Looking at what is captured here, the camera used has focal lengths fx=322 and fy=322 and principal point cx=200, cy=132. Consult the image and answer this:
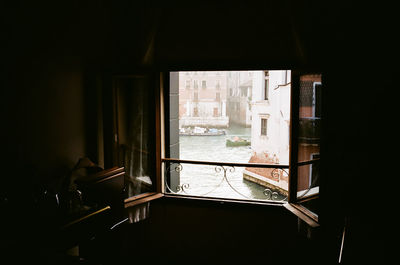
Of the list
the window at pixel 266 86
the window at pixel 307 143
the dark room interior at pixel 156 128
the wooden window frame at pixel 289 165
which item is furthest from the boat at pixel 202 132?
the window at pixel 307 143

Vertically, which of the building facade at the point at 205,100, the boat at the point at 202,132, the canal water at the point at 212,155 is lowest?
the canal water at the point at 212,155

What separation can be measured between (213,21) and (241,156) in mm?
5513

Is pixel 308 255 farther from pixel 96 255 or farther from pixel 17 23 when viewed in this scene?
pixel 17 23

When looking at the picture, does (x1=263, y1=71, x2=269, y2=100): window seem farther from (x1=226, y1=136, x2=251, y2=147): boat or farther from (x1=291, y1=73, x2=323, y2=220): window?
(x1=291, y1=73, x2=323, y2=220): window

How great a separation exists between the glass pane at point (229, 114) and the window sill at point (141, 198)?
311 cm

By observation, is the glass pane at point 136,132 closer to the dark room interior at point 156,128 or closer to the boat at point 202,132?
the dark room interior at point 156,128

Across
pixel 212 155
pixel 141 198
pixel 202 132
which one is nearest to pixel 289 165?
pixel 141 198

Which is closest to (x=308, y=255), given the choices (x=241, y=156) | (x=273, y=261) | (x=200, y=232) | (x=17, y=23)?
(x=273, y=261)

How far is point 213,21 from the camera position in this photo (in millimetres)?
3219

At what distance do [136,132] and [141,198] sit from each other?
66 centimetres

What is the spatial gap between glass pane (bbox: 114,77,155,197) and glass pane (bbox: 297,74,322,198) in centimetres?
141

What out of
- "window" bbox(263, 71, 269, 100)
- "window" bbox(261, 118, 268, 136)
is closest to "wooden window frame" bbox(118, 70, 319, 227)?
"window" bbox(263, 71, 269, 100)

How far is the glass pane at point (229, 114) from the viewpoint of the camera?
23.6ft

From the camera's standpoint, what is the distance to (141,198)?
3178 millimetres
